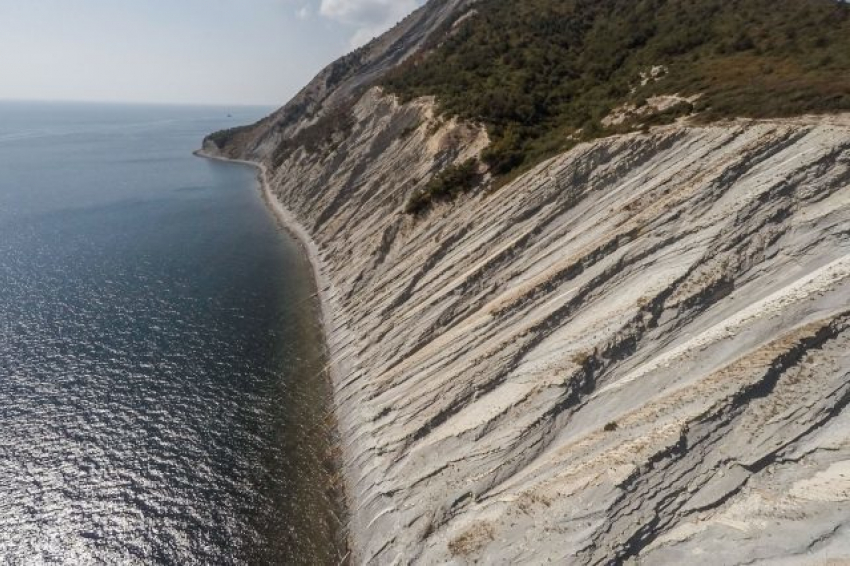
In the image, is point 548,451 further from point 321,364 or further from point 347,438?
point 321,364

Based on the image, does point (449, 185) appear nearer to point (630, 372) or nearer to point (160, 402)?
point (630, 372)

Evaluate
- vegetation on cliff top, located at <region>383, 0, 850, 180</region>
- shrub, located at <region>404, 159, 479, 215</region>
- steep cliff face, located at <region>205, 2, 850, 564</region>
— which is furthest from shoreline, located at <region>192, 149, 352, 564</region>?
vegetation on cliff top, located at <region>383, 0, 850, 180</region>

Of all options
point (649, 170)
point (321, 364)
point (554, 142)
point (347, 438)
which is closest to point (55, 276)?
point (321, 364)

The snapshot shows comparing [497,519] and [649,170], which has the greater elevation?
[649,170]

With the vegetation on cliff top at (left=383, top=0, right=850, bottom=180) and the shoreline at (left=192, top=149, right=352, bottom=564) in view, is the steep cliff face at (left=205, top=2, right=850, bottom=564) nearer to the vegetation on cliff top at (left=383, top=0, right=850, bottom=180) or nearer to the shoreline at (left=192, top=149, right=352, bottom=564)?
the shoreline at (left=192, top=149, right=352, bottom=564)

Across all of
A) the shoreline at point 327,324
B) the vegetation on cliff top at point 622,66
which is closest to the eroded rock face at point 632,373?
the shoreline at point 327,324
